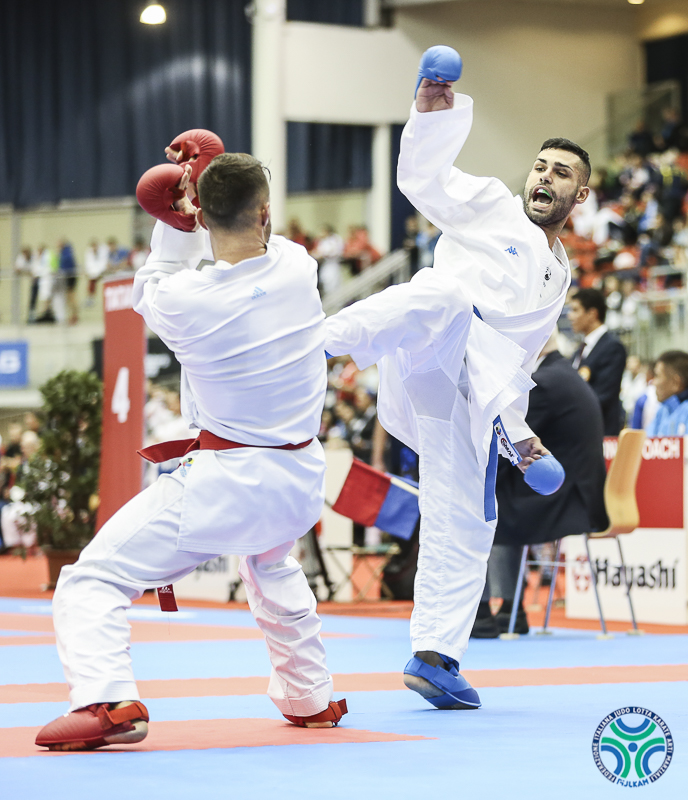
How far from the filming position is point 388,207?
2103 centimetres

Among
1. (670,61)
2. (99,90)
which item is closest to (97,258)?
(99,90)

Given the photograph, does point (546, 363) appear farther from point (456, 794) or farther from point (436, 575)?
point (456, 794)

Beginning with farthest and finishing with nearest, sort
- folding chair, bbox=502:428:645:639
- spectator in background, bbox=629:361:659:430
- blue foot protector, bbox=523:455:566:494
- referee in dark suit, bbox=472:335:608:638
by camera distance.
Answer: spectator in background, bbox=629:361:659:430 → folding chair, bbox=502:428:645:639 → referee in dark suit, bbox=472:335:608:638 → blue foot protector, bbox=523:455:566:494

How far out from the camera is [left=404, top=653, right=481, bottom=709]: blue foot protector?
3.84 meters

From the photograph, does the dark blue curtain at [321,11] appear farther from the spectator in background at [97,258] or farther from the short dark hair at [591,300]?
the short dark hair at [591,300]

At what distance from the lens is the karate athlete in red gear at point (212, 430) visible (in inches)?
119

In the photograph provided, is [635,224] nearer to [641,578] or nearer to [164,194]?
[641,578]

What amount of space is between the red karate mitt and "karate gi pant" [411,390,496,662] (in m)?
1.21

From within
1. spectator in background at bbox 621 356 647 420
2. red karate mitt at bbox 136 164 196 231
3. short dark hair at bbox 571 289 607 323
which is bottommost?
spectator in background at bbox 621 356 647 420

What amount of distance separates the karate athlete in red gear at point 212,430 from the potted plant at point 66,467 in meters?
6.63

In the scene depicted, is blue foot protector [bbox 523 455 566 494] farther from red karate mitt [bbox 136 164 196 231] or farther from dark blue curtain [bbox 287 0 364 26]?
dark blue curtain [bbox 287 0 364 26]

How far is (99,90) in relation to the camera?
21.4 m

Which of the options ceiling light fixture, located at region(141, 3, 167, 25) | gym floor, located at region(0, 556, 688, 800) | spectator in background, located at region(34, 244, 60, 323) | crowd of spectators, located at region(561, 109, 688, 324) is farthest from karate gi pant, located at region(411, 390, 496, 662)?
spectator in background, located at region(34, 244, 60, 323)

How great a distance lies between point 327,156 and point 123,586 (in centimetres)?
1829
